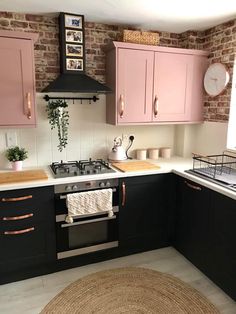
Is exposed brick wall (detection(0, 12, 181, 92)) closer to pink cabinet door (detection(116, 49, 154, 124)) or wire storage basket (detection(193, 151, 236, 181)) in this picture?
pink cabinet door (detection(116, 49, 154, 124))

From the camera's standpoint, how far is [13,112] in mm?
2305

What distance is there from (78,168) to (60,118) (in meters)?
A: 0.56

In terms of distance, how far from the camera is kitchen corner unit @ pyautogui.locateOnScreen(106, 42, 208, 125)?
2.60m

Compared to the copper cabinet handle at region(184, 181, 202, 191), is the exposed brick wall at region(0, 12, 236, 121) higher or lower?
higher

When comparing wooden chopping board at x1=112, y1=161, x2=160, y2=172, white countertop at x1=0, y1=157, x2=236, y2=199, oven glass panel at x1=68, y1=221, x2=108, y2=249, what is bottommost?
oven glass panel at x1=68, y1=221, x2=108, y2=249

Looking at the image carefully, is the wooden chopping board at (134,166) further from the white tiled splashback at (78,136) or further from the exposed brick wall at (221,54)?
the exposed brick wall at (221,54)

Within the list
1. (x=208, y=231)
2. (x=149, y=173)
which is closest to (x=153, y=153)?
(x=149, y=173)

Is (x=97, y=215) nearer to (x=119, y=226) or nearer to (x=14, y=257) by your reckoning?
(x=119, y=226)

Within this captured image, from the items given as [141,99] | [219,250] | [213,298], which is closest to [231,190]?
[219,250]

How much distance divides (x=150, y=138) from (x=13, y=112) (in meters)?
1.61

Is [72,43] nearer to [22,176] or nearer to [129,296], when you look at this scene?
[22,176]

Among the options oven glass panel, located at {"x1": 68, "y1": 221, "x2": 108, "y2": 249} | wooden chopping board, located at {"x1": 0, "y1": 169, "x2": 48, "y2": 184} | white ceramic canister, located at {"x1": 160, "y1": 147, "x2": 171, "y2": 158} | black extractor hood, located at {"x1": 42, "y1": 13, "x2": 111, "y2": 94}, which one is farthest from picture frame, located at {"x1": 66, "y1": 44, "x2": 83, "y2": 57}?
oven glass panel, located at {"x1": 68, "y1": 221, "x2": 108, "y2": 249}

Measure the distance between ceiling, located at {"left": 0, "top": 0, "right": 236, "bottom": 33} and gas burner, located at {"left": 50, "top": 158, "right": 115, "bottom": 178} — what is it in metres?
1.44

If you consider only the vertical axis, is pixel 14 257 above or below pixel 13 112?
below
